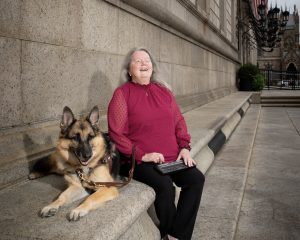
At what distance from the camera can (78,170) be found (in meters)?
2.65

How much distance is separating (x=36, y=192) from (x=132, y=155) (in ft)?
2.56

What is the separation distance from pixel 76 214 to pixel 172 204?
36.7 inches

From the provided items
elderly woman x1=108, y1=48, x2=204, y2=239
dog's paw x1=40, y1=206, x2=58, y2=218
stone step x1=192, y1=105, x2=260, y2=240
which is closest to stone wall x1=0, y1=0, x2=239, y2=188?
elderly woman x1=108, y1=48, x2=204, y2=239

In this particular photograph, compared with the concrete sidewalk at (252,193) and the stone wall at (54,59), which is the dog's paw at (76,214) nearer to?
the stone wall at (54,59)

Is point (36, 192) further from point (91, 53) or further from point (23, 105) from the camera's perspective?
point (91, 53)

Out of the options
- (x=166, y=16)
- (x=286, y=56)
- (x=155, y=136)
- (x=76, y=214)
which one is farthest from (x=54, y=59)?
(x=286, y=56)

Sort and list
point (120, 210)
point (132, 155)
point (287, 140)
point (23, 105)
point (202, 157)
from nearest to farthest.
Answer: point (120, 210) < point (132, 155) < point (23, 105) < point (202, 157) < point (287, 140)

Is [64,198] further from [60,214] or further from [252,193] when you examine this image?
[252,193]

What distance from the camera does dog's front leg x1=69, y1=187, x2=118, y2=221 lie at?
227cm

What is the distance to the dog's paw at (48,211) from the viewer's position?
2.31 meters

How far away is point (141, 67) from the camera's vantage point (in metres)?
3.31

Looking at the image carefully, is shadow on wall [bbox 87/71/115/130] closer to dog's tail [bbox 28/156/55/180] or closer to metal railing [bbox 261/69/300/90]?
dog's tail [bbox 28/156/55/180]

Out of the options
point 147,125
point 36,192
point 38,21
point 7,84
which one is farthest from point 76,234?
point 38,21

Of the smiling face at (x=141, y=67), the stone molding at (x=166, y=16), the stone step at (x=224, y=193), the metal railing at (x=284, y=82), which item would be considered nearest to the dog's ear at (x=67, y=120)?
the smiling face at (x=141, y=67)
